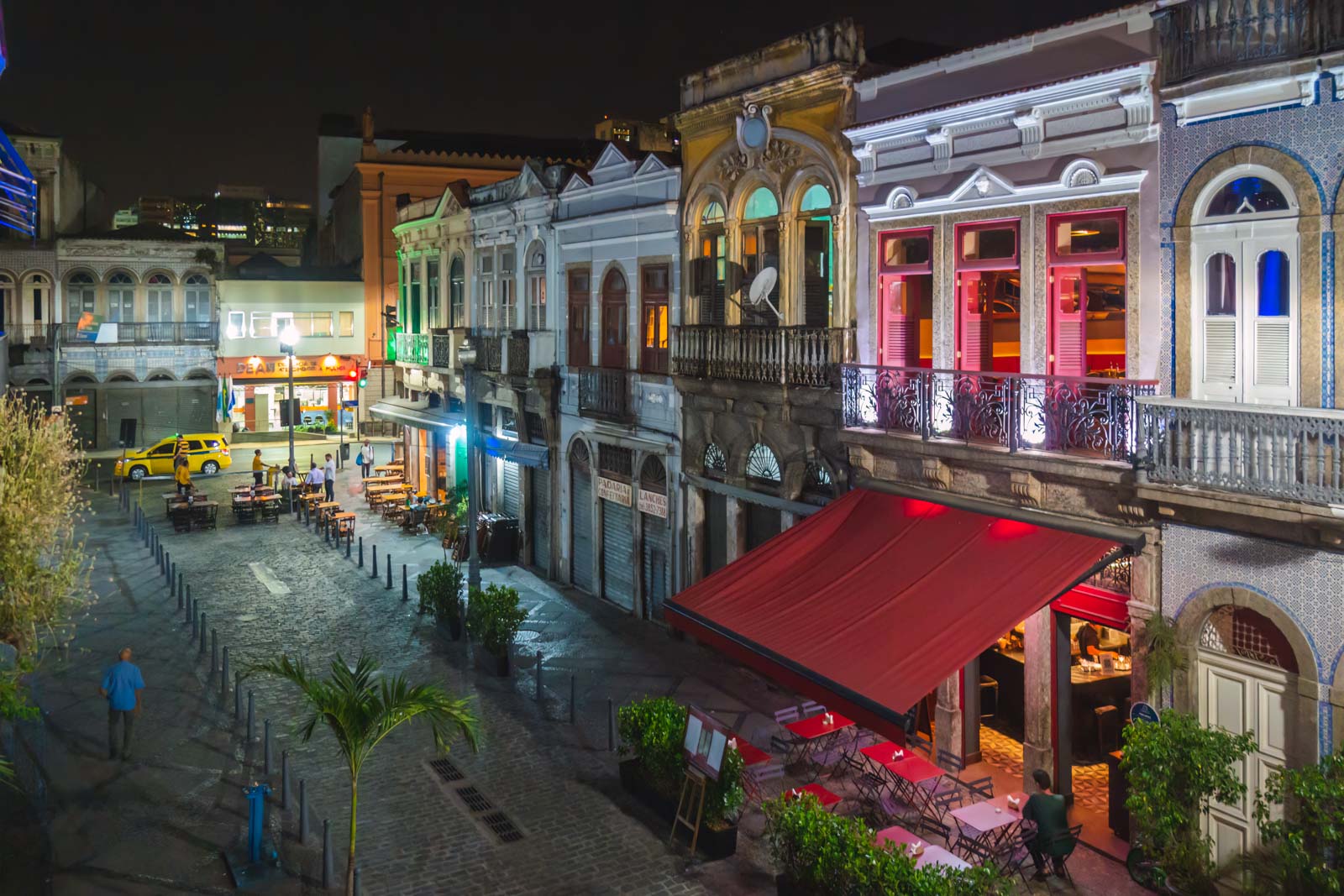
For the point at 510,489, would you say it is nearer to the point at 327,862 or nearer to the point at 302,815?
the point at 302,815

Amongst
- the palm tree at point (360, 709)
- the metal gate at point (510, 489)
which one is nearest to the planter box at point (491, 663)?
the palm tree at point (360, 709)

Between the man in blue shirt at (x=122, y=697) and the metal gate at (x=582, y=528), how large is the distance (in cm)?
1122

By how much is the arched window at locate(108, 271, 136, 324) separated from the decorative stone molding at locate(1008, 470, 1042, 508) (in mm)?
45610

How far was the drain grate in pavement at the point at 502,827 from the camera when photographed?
13.7 meters

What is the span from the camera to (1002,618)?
12039 millimetres

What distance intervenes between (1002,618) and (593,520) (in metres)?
14.5

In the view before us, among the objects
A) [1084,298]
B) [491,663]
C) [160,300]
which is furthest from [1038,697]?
[160,300]

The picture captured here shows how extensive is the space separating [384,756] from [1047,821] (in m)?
9.31

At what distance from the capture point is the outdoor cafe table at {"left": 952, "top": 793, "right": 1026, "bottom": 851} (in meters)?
12.1

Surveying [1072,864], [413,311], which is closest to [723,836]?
[1072,864]

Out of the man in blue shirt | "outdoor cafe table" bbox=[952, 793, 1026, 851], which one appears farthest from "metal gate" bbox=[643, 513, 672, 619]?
"outdoor cafe table" bbox=[952, 793, 1026, 851]

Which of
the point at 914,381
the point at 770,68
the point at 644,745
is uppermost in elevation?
the point at 770,68

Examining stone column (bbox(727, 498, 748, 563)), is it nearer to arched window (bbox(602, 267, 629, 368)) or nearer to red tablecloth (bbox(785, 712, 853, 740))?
arched window (bbox(602, 267, 629, 368))

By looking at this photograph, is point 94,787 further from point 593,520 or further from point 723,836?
point 593,520
